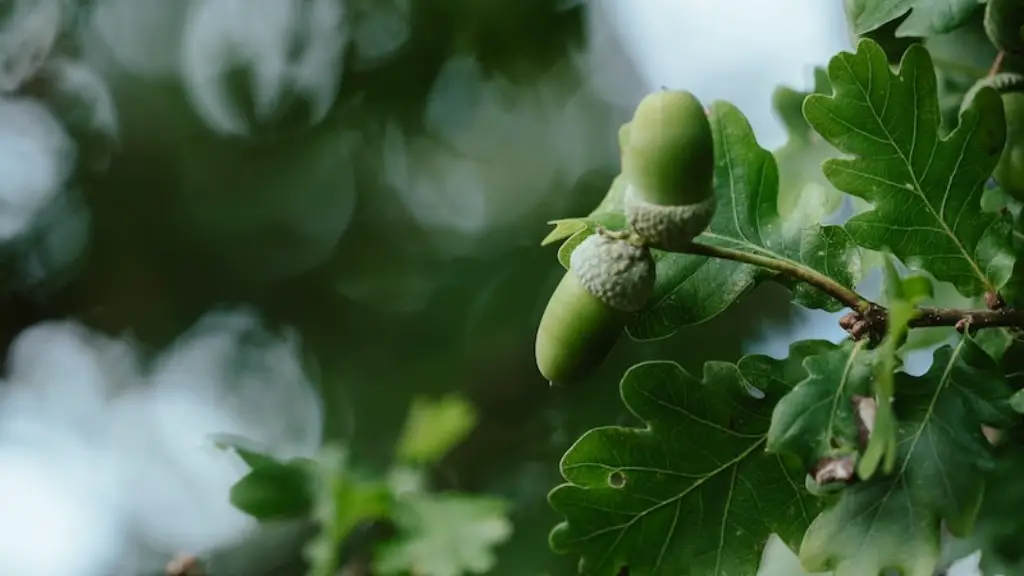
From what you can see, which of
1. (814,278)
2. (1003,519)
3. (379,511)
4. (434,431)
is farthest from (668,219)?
(434,431)

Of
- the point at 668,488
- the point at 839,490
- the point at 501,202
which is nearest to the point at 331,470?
the point at 668,488

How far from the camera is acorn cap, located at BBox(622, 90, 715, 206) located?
560 millimetres

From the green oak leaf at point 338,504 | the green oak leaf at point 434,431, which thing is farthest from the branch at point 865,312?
the green oak leaf at point 434,431

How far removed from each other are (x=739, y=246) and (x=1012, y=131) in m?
0.24

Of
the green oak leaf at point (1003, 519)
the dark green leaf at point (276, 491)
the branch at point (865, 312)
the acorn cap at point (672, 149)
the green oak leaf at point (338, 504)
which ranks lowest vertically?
the green oak leaf at point (1003, 519)

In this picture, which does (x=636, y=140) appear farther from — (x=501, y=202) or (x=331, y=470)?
(x=501, y=202)

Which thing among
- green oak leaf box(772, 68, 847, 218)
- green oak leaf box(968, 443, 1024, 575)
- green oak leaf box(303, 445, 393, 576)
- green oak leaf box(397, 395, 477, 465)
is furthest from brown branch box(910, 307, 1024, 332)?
green oak leaf box(397, 395, 477, 465)

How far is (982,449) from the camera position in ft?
2.00

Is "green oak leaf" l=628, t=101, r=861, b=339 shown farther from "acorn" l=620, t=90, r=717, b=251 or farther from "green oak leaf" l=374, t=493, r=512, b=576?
"green oak leaf" l=374, t=493, r=512, b=576

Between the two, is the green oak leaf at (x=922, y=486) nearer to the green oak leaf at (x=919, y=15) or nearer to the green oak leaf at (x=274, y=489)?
the green oak leaf at (x=919, y=15)

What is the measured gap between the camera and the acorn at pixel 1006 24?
72 centimetres

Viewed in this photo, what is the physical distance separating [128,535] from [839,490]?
3329 millimetres

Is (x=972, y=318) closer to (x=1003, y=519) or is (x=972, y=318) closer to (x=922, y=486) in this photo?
(x=922, y=486)

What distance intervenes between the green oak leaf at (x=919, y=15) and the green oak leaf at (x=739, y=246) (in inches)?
4.3
